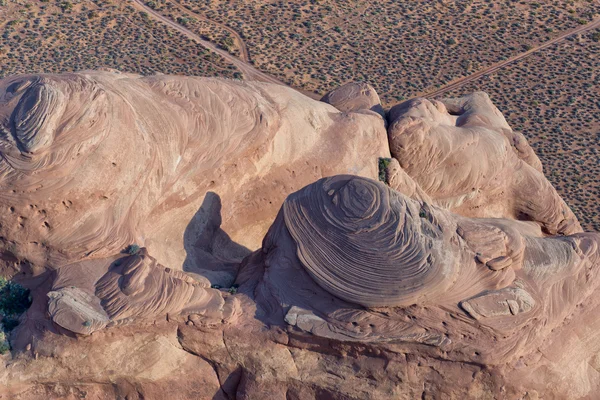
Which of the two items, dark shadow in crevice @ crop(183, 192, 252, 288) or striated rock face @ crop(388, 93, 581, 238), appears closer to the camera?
dark shadow in crevice @ crop(183, 192, 252, 288)

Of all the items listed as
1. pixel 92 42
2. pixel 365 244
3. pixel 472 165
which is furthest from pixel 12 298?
pixel 92 42

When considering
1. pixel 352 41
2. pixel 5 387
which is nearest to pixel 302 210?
pixel 5 387

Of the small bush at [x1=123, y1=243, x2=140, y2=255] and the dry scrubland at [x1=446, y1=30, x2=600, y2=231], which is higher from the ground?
the small bush at [x1=123, y1=243, x2=140, y2=255]

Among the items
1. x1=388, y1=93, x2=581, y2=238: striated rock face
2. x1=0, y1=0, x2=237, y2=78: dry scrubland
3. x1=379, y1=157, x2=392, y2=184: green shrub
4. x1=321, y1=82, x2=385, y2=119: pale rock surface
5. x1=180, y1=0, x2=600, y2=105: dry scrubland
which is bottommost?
x1=180, y1=0, x2=600, y2=105: dry scrubland

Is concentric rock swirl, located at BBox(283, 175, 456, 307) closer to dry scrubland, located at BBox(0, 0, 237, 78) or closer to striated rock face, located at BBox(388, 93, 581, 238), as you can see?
striated rock face, located at BBox(388, 93, 581, 238)

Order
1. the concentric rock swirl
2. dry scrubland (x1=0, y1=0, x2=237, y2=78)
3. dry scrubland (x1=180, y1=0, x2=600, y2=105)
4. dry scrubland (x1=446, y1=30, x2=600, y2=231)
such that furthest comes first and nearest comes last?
dry scrubland (x1=180, y1=0, x2=600, y2=105) → dry scrubland (x1=0, y1=0, x2=237, y2=78) → dry scrubland (x1=446, y1=30, x2=600, y2=231) → the concentric rock swirl

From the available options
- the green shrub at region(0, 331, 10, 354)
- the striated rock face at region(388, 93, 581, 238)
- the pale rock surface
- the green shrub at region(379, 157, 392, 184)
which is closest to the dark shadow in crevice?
the green shrub at region(0, 331, 10, 354)
